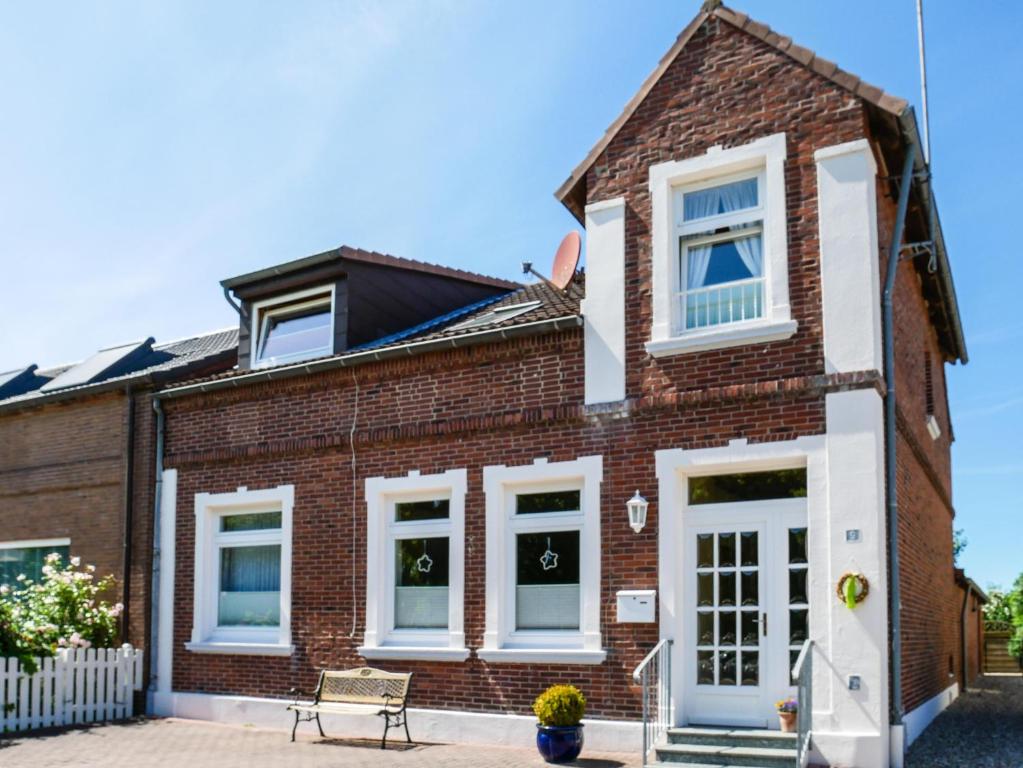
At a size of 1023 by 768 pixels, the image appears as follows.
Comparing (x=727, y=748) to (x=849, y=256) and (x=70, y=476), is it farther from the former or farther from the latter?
(x=70, y=476)

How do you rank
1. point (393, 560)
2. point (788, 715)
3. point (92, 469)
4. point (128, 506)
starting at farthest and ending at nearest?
point (92, 469) → point (128, 506) → point (393, 560) → point (788, 715)

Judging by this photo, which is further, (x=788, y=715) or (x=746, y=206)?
(x=746, y=206)

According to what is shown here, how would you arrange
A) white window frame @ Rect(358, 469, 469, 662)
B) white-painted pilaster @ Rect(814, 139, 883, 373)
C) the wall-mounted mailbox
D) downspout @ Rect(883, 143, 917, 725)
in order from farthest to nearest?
white window frame @ Rect(358, 469, 469, 662), the wall-mounted mailbox, white-painted pilaster @ Rect(814, 139, 883, 373), downspout @ Rect(883, 143, 917, 725)

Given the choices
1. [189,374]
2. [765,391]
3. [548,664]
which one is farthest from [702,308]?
[189,374]

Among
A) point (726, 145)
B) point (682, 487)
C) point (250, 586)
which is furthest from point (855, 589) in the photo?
point (250, 586)

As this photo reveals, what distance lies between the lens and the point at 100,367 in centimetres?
1875

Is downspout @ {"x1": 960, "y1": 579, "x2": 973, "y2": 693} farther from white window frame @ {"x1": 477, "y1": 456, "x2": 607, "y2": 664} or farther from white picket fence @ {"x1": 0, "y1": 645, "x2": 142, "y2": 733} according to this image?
white picket fence @ {"x1": 0, "y1": 645, "x2": 142, "y2": 733}

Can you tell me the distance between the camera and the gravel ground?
35.6 feet

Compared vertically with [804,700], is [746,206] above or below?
above

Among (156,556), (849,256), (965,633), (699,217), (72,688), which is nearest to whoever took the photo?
(849,256)

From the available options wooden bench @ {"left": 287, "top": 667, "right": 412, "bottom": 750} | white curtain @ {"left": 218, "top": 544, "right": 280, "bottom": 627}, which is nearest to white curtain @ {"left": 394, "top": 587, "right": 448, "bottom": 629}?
wooden bench @ {"left": 287, "top": 667, "right": 412, "bottom": 750}

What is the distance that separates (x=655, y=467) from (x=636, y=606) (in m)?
1.40

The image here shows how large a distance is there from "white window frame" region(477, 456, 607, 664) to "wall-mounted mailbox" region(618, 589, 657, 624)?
310mm

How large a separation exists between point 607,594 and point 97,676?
7.49 meters
